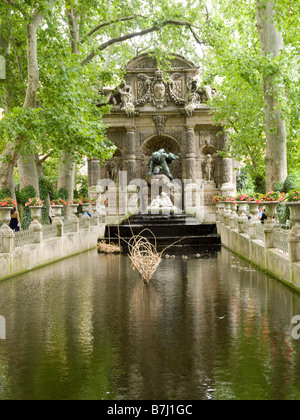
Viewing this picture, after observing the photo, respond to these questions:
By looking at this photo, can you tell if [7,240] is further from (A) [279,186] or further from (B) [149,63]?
(B) [149,63]

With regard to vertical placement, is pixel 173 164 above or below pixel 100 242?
above

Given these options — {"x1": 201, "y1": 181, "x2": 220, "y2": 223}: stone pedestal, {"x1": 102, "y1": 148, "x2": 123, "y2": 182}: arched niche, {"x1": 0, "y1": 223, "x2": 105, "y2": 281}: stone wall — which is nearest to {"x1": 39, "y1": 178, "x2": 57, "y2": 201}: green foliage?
{"x1": 0, "y1": 223, "x2": 105, "y2": 281}: stone wall

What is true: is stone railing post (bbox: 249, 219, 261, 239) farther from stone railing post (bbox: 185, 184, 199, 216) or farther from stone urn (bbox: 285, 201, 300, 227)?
stone railing post (bbox: 185, 184, 199, 216)

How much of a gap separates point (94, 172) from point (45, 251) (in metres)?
16.8

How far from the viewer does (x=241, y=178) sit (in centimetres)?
4178

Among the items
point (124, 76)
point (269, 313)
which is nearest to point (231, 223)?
point (269, 313)

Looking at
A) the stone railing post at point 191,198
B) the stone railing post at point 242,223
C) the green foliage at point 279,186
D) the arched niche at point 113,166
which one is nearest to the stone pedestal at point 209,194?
the stone railing post at point 191,198

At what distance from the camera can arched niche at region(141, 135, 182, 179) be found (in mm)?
33219

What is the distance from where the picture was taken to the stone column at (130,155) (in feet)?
106

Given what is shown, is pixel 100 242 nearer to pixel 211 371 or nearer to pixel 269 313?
pixel 269 313

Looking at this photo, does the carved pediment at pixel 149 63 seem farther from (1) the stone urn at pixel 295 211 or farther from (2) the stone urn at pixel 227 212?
(1) the stone urn at pixel 295 211

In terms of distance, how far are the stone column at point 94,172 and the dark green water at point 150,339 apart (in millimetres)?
20336

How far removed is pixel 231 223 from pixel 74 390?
49.4 feet

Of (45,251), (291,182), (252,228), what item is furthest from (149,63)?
(252,228)
